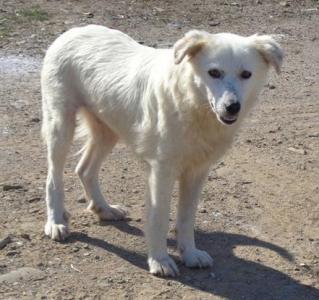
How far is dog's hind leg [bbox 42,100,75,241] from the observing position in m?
5.71

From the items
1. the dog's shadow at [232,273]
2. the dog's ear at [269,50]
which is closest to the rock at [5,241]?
the dog's shadow at [232,273]

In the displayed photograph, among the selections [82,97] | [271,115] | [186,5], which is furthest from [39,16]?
[82,97]

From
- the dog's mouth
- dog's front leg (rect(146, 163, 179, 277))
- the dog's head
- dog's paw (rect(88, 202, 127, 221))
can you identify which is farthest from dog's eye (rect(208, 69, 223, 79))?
dog's paw (rect(88, 202, 127, 221))

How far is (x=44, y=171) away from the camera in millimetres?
6762

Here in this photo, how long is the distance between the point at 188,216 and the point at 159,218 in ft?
1.08

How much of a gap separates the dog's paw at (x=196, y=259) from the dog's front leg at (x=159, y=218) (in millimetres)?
138

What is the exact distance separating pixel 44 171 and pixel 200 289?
7.32ft

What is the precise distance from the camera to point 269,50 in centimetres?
491

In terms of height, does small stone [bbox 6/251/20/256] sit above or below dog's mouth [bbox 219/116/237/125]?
below

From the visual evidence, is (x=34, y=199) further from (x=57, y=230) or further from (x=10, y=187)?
(x=57, y=230)

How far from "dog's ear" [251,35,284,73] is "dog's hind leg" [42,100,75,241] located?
153 centimetres

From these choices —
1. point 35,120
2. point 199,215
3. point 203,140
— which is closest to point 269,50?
point 203,140

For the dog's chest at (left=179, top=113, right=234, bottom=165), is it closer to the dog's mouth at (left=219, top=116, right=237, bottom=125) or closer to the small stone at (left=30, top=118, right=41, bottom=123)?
the dog's mouth at (left=219, top=116, right=237, bottom=125)

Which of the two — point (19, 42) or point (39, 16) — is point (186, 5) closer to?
point (39, 16)
